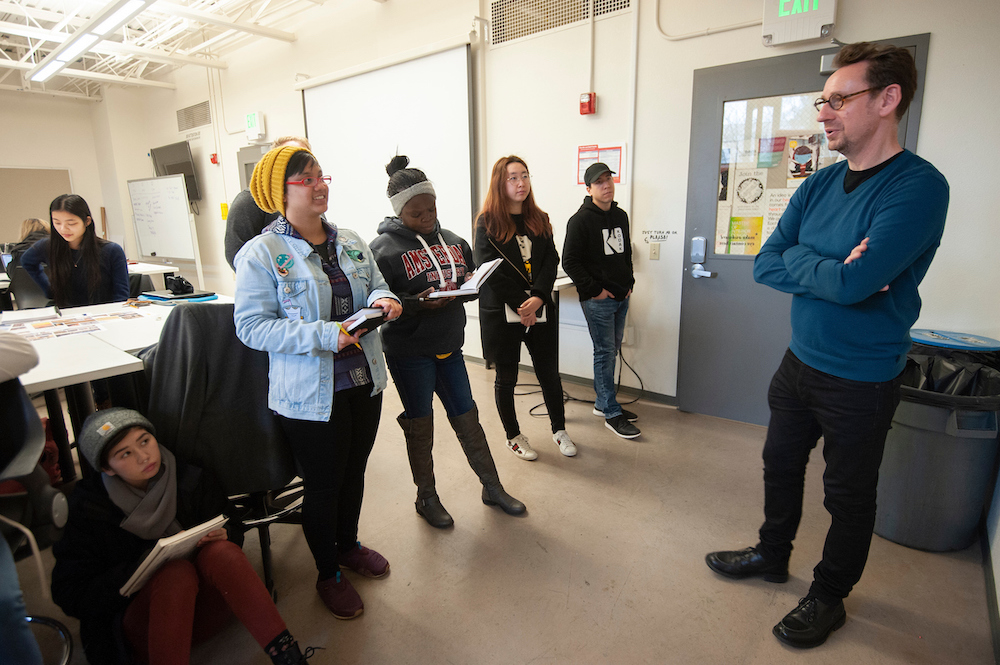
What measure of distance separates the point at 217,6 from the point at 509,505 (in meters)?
5.29

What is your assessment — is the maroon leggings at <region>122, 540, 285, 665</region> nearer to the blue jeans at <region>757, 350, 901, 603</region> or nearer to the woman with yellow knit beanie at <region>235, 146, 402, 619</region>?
the woman with yellow knit beanie at <region>235, 146, 402, 619</region>

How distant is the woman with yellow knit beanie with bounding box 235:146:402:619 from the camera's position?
1.44 meters

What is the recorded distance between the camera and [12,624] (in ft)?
A: 2.64

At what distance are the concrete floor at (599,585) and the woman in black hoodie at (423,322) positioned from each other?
0.95 ft

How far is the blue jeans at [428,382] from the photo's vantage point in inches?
79.6

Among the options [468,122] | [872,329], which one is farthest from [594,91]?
[872,329]

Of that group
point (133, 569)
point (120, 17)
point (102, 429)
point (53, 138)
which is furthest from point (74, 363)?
point (53, 138)

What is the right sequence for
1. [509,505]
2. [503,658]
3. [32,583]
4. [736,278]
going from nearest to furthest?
1. [503,658]
2. [32,583]
3. [509,505]
4. [736,278]

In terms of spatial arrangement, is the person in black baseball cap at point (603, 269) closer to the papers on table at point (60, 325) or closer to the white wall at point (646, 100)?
the white wall at point (646, 100)

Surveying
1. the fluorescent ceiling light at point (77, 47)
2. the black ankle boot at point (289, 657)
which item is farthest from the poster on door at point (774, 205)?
the fluorescent ceiling light at point (77, 47)

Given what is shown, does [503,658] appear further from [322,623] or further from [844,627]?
[844,627]

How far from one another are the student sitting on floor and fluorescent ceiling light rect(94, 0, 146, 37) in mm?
4061

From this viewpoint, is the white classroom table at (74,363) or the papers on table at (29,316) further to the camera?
the papers on table at (29,316)

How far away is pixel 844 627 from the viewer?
1.63 m
